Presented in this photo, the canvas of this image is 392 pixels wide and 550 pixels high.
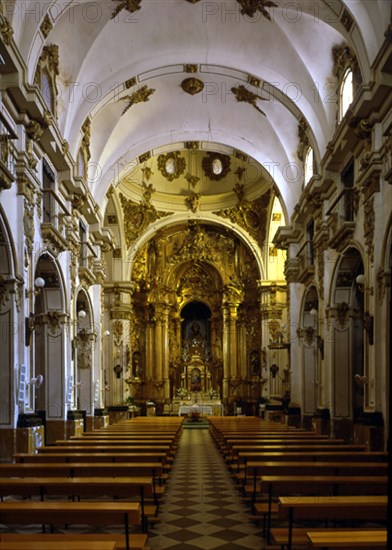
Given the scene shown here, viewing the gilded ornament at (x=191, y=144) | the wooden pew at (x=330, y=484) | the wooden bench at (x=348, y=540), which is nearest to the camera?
the wooden bench at (x=348, y=540)

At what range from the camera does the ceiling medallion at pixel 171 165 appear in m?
29.3

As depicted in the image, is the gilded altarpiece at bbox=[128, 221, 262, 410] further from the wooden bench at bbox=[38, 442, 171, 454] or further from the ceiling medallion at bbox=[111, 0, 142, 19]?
the wooden bench at bbox=[38, 442, 171, 454]

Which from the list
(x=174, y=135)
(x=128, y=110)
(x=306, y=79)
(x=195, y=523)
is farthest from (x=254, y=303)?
(x=195, y=523)

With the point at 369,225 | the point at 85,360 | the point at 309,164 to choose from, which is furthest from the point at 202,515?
the point at 309,164

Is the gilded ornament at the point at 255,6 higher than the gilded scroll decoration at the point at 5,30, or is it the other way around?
the gilded ornament at the point at 255,6

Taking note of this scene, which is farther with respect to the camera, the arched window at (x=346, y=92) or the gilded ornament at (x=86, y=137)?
the gilded ornament at (x=86, y=137)

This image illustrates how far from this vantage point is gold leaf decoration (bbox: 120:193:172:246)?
2942 cm

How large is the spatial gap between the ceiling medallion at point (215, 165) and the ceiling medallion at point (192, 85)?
9183 millimetres

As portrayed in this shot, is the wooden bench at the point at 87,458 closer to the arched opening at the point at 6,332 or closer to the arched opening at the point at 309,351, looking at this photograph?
the arched opening at the point at 6,332

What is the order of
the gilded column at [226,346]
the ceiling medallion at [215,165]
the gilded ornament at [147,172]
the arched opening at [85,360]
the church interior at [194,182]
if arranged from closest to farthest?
1. the church interior at [194,182]
2. the arched opening at [85,360]
3. the gilded ornament at [147,172]
4. the ceiling medallion at [215,165]
5. the gilded column at [226,346]

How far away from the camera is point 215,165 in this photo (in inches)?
1171

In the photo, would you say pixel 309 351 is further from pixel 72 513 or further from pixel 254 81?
pixel 72 513

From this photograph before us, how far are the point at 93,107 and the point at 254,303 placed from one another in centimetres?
1677

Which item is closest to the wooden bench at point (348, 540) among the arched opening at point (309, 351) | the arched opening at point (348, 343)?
the arched opening at point (348, 343)
